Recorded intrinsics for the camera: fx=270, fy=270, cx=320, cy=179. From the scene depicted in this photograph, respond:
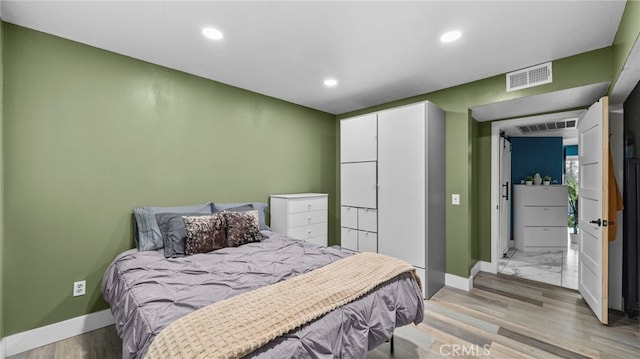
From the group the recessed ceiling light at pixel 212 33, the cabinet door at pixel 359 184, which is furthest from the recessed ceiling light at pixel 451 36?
the recessed ceiling light at pixel 212 33

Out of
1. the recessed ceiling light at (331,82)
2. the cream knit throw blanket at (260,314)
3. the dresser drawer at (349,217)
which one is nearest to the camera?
the cream knit throw blanket at (260,314)

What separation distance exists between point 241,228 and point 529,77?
3.30m

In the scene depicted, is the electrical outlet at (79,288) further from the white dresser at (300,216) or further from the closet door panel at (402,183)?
the closet door panel at (402,183)

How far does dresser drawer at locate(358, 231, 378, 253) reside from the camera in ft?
11.8

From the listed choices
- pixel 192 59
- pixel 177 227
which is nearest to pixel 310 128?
pixel 192 59

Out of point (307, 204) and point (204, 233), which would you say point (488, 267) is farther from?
point (204, 233)

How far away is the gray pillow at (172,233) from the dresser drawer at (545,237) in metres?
5.70

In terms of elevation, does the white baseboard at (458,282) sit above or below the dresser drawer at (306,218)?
below

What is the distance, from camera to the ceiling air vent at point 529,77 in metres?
2.67

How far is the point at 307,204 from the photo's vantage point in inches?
147

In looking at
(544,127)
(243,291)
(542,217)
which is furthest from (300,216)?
(542,217)

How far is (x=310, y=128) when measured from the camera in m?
4.42

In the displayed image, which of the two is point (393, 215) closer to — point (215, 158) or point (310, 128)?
point (310, 128)

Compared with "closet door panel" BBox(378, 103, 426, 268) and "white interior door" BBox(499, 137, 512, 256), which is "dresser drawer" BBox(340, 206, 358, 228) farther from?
"white interior door" BBox(499, 137, 512, 256)
